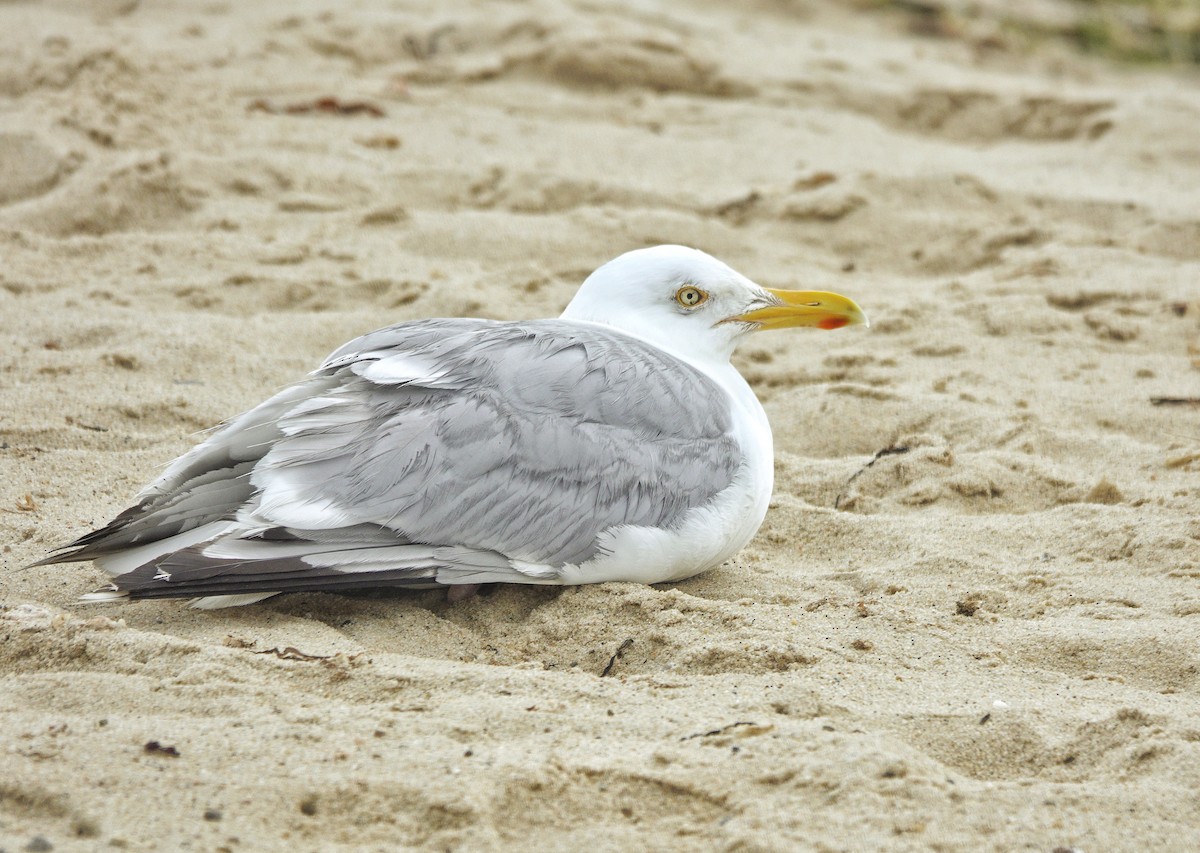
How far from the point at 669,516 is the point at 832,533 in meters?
0.65

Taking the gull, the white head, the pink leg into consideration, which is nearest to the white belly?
the gull

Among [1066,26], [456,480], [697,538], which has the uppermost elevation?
[1066,26]

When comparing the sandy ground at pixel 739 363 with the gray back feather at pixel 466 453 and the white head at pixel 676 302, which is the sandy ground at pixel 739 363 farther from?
the white head at pixel 676 302

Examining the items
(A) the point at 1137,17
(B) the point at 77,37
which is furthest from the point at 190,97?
(A) the point at 1137,17

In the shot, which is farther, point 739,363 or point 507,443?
point 739,363

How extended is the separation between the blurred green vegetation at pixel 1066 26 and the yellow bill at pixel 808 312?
561 centimetres

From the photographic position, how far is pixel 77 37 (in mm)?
7047

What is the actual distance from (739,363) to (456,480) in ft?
6.56

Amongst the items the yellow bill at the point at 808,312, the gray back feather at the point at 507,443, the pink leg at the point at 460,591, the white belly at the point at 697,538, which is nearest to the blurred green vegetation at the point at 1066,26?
the yellow bill at the point at 808,312

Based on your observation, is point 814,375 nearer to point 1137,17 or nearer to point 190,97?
point 190,97

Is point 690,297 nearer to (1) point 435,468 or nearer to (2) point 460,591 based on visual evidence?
(1) point 435,468

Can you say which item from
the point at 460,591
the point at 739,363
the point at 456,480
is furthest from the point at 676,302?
the point at 739,363

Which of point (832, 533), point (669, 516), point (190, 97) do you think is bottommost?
point (832, 533)

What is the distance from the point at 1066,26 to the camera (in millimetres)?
9500
